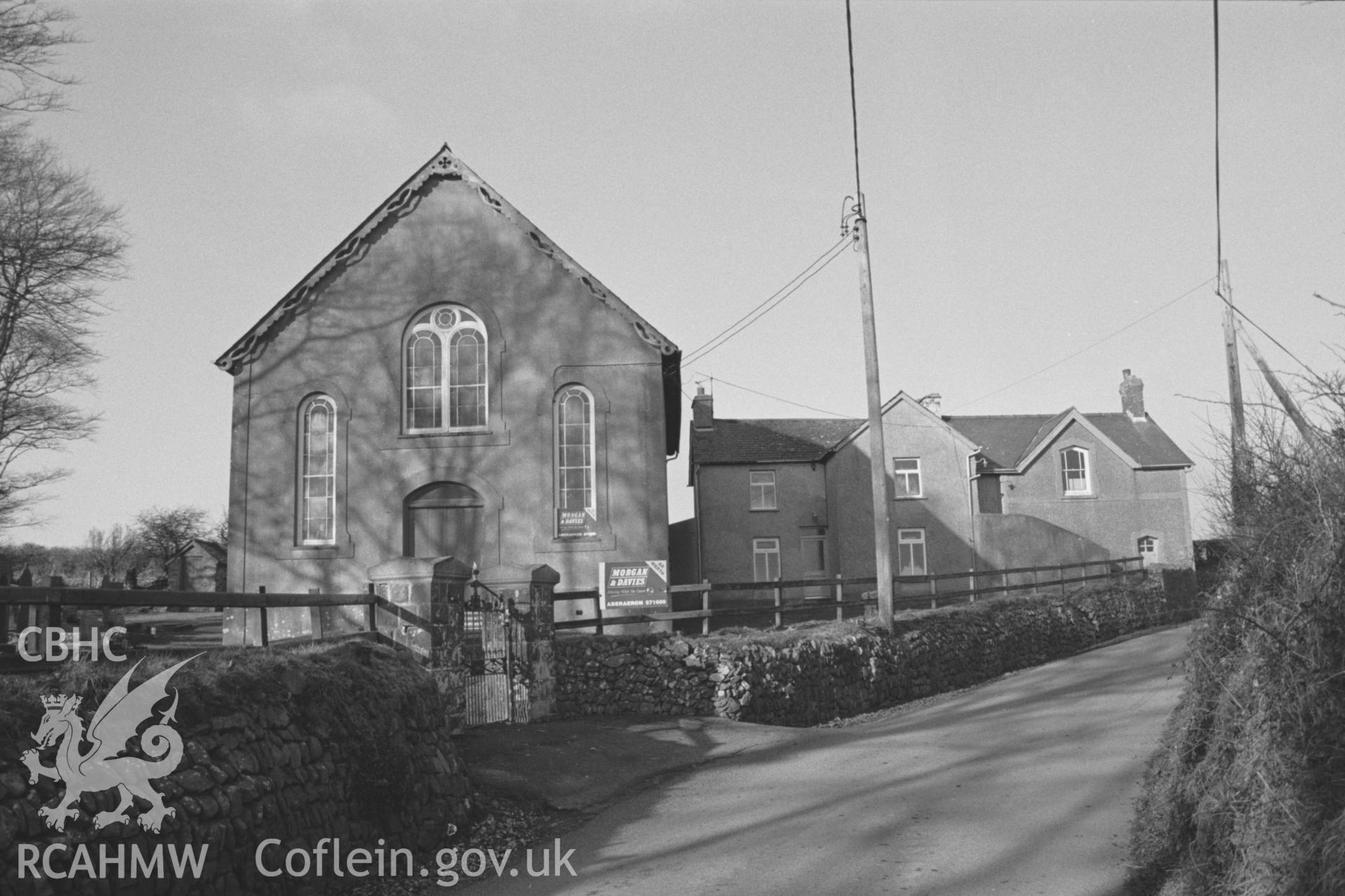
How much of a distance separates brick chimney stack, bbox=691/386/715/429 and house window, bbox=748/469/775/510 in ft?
9.23

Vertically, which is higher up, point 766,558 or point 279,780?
point 766,558

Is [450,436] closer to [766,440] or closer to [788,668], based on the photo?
A: [788,668]

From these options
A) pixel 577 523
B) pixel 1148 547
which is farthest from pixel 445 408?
pixel 1148 547

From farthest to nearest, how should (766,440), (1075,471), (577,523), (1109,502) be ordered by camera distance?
(1075,471) → (1109,502) → (766,440) → (577,523)

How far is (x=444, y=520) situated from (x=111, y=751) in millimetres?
17173

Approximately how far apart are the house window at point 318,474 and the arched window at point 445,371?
1.73 m

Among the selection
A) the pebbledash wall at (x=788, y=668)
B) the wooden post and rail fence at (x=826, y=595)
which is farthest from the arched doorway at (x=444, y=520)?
the pebbledash wall at (x=788, y=668)

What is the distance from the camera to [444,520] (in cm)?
2319

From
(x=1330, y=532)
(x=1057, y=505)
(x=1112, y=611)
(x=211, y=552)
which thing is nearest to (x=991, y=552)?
(x=1057, y=505)

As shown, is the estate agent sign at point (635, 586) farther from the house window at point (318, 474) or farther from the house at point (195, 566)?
the house at point (195, 566)

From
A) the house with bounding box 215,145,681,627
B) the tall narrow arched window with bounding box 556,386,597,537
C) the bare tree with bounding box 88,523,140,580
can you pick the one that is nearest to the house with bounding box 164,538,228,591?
the bare tree with bounding box 88,523,140,580

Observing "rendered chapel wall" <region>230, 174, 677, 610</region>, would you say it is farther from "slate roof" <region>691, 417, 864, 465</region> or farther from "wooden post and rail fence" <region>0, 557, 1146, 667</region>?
"slate roof" <region>691, 417, 864, 465</region>

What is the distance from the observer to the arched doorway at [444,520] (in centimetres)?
2308

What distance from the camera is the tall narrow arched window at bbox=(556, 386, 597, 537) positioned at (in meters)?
23.0
